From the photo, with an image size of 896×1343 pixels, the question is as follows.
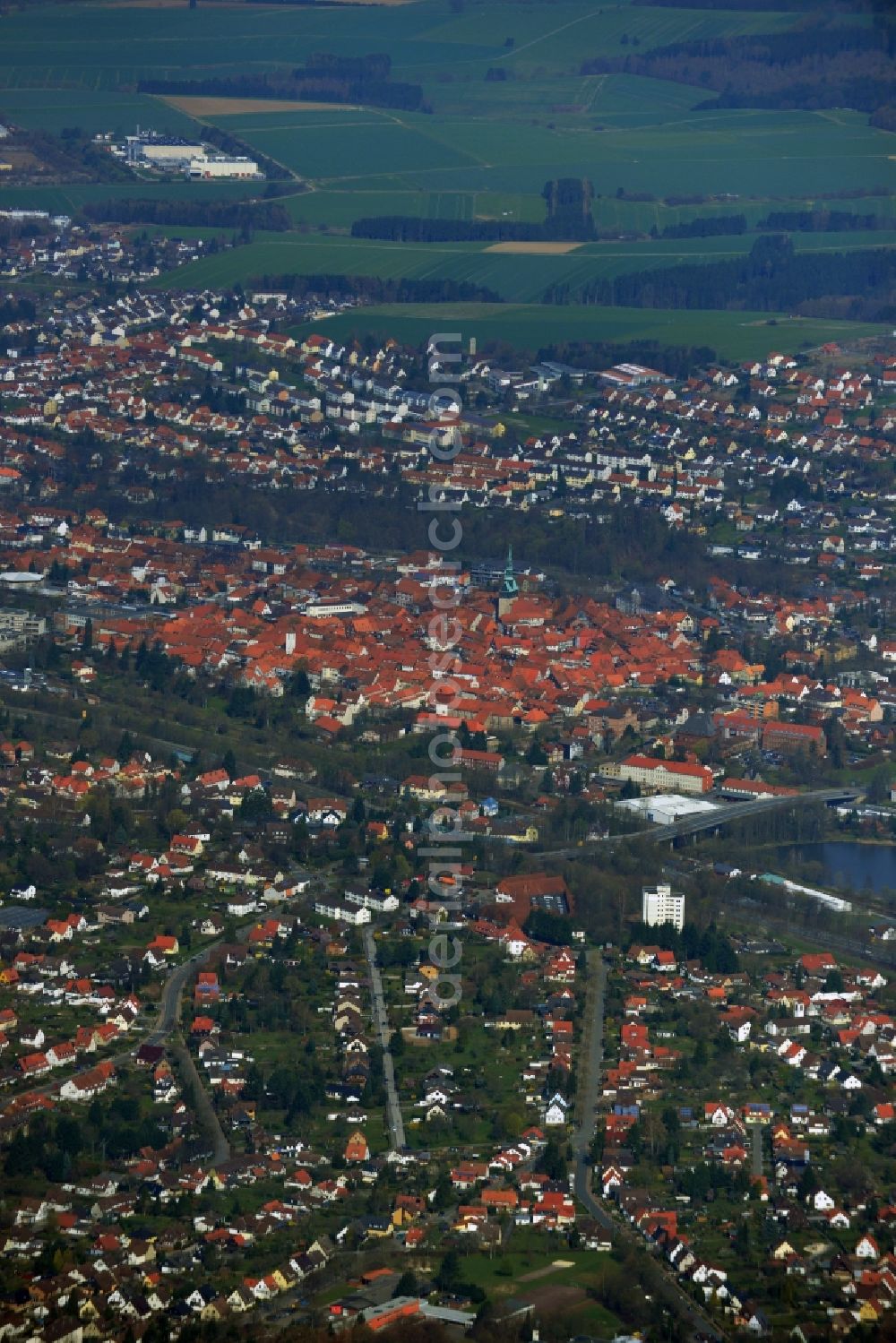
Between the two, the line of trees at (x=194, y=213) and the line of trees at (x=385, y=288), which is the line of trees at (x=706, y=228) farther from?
the line of trees at (x=194, y=213)

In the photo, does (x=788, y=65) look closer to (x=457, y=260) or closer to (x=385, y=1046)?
(x=457, y=260)

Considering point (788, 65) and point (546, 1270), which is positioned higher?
point (546, 1270)

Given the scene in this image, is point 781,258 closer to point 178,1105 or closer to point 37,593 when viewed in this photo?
point 37,593

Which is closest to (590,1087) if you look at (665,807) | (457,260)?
(665,807)

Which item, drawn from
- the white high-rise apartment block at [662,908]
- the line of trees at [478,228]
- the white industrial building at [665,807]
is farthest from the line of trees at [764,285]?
the white high-rise apartment block at [662,908]

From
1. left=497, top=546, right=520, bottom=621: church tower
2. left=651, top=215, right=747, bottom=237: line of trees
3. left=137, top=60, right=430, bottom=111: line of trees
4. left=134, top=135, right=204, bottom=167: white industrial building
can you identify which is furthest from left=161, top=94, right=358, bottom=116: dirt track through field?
left=497, top=546, right=520, bottom=621: church tower

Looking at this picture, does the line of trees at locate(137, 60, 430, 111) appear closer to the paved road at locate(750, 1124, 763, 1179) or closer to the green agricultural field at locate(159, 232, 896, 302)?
the green agricultural field at locate(159, 232, 896, 302)

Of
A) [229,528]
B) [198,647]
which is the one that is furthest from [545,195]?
[198,647]
